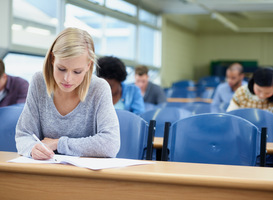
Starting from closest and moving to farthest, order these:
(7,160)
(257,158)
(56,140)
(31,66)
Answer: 1. (7,160)
2. (56,140)
3. (257,158)
4. (31,66)

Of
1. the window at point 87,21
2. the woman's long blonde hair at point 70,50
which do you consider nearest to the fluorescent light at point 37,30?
the window at point 87,21

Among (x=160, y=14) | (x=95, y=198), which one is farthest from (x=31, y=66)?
(x=160, y=14)

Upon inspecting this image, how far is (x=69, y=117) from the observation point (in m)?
1.96

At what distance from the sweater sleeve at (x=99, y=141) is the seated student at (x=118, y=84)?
1240 millimetres

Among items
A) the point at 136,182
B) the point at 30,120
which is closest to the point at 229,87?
the point at 30,120

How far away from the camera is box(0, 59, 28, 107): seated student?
3.48 m

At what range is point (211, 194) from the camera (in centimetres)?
139

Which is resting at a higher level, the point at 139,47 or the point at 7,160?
the point at 139,47

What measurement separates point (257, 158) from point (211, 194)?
3.85 ft

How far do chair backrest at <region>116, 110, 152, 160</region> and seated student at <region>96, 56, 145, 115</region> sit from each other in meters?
0.75

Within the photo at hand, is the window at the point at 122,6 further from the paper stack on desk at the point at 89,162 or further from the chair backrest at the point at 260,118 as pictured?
the paper stack on desk at the point at 89,162

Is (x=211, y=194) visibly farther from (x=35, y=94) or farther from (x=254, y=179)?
(x=35, y=94)

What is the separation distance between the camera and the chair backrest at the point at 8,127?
2.55 m

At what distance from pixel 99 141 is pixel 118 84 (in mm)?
1531
